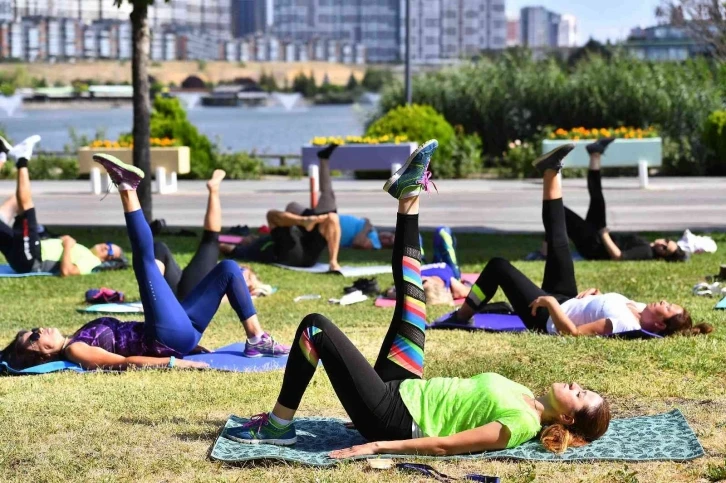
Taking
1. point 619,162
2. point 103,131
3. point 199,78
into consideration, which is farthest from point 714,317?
point 199,78

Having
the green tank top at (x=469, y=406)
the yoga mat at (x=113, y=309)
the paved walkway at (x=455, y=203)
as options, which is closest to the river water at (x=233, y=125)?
the paved walkway at (x=455, y=203)

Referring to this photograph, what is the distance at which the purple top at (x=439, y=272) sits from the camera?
11016mm

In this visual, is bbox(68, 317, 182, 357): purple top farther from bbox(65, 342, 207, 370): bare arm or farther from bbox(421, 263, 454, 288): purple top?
bbox(421, 263, 454, 288): purple top

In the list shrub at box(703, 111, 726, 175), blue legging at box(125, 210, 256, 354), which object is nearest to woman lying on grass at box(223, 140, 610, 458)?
blue legging at box(125, 210, 256, 354)

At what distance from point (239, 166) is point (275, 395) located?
862 inches

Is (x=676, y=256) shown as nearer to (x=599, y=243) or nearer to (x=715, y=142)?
(x=599, y=243)

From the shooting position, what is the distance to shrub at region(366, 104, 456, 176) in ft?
90.7

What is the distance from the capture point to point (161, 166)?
25516mm

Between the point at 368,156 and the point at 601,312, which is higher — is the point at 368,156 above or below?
above

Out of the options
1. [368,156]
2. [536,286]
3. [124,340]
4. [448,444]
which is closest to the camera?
[448,444]

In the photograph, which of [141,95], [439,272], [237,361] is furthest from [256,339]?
[141,95]

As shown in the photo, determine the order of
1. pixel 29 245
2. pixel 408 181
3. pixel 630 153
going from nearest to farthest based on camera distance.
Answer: pixel 408 181 < pixel 29 245 < pixel 630 153

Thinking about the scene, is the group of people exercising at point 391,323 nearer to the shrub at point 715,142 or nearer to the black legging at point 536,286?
the black legging at point 536,286

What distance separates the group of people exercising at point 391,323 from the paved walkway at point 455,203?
548 centimetres
